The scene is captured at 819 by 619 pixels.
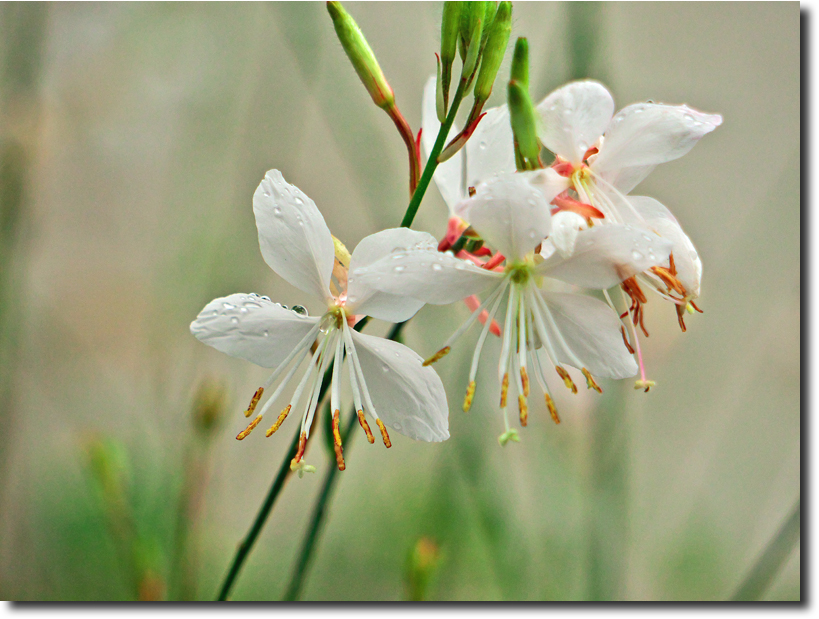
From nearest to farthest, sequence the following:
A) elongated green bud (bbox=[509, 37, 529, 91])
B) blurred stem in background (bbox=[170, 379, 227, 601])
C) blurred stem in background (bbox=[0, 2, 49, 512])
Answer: elongated green bud (bbox=[509, 37, 529, 91]), blurred stem in background (bbox=[170, 379, 227, 601]), blurred stem in background (bbox=[0, 2, 49, 512])

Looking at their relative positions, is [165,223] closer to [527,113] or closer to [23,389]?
[23,389]

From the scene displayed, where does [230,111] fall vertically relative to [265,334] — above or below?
above

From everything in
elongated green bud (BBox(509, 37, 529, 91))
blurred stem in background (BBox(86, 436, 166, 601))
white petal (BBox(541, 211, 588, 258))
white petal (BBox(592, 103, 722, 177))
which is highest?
elongated green bud (BBox(509, 37, 529, 91))

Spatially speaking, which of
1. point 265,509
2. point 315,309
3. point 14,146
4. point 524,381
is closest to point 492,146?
point 524,381

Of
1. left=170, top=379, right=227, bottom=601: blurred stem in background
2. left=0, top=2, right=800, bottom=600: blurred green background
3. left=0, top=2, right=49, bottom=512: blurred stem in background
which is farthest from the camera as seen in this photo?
left=0, top=2, right=800, bottom=600: blurred green background

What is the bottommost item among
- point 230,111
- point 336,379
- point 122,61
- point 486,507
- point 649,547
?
point 649,547

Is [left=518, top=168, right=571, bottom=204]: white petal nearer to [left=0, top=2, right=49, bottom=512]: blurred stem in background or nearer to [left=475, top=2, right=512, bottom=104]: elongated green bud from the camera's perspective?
[left=475, top=2, right=512, bottom=104]: elongated green bud

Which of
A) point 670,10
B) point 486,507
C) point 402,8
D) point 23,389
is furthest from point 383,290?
point 23,389

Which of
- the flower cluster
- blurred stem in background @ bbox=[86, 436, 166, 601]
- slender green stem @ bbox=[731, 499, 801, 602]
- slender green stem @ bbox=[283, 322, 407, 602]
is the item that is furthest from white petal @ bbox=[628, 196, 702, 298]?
blurred stem in background @ bbox=[86, 436, 166, 601]
